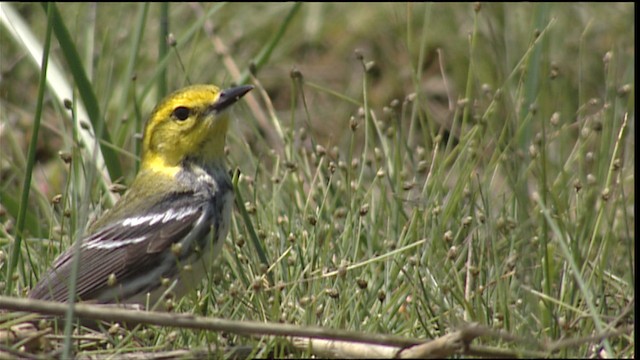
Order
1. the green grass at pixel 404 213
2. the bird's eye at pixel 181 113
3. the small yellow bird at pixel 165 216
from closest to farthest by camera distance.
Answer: the green grass at pixel 404 213
the small yellow bird at pixel 165 216
the bird's eye at pixel 181 113

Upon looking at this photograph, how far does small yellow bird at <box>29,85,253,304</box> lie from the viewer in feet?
11.5

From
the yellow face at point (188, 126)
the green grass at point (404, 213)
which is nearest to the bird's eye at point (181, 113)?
the yellow face at point (188, 126)

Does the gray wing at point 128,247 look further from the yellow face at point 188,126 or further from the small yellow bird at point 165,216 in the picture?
the yellow face at point 188,126

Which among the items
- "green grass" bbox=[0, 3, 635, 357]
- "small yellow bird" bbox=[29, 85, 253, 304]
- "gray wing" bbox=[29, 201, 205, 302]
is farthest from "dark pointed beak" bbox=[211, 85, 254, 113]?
"gray wing" bbox=[29, 201, 205, 302]

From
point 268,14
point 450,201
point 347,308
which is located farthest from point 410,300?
point 268,14

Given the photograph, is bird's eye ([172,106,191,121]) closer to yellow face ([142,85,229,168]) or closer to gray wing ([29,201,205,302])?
yellow face ([142,85,229,168])

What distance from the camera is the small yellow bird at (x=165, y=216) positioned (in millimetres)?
3506

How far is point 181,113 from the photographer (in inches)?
153

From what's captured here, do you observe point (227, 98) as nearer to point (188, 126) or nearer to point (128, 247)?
point (188, 126)

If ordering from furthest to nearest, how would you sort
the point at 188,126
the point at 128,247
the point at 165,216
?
the point at 188,126, the point at 165,216, the point at 128,247

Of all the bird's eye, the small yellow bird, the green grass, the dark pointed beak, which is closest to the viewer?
the green grass

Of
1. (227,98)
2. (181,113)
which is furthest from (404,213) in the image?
(181,113)

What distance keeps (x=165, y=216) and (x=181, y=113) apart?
1.19 ft

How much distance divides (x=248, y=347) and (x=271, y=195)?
1.34 meters
